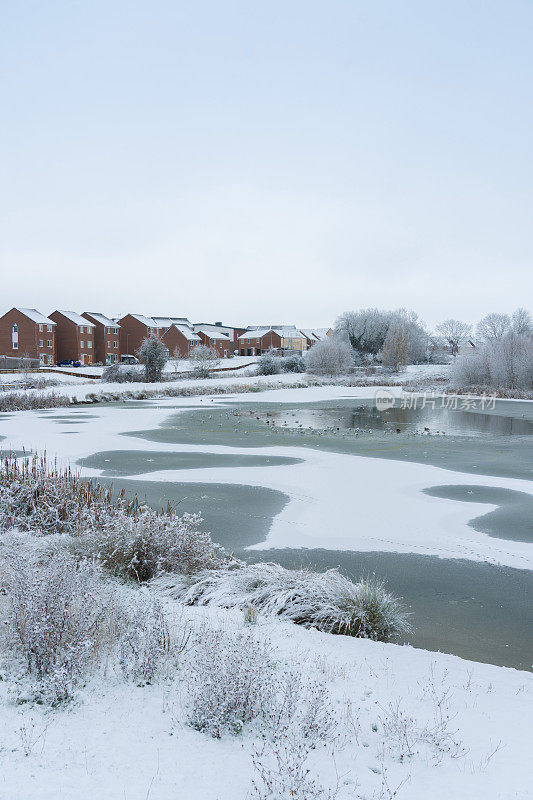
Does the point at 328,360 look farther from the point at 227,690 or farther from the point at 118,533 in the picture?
the point at 227,690

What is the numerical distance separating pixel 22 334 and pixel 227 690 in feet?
240

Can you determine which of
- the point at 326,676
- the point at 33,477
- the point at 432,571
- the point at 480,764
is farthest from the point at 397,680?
the point at 33,477

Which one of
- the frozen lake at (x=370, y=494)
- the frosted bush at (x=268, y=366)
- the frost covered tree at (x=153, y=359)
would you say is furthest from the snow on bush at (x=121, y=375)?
the frozen lake at (x=370, y=494)

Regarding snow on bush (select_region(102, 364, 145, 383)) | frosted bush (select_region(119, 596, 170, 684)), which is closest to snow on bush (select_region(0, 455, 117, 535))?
frosted bush (select_region(119, 596, 170, 684))

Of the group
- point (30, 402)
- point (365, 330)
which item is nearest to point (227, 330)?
point (365, 330)

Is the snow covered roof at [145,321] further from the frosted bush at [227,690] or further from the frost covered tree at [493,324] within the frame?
the frosted bush at [227,690]

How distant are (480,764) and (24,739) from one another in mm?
2483

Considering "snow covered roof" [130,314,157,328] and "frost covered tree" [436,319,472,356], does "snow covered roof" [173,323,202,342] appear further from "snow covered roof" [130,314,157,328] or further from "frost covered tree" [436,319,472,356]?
"frost covered tree" [436,319,472,356]

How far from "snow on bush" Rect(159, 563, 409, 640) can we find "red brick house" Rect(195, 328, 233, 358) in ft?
279

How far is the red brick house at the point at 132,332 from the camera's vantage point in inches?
3206

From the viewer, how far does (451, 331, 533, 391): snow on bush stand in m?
43.6

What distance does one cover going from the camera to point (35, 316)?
70.3 meters

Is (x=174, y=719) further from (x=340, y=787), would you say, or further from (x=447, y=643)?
(x=447, y=643)

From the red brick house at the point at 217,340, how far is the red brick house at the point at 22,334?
2778 centimetres
